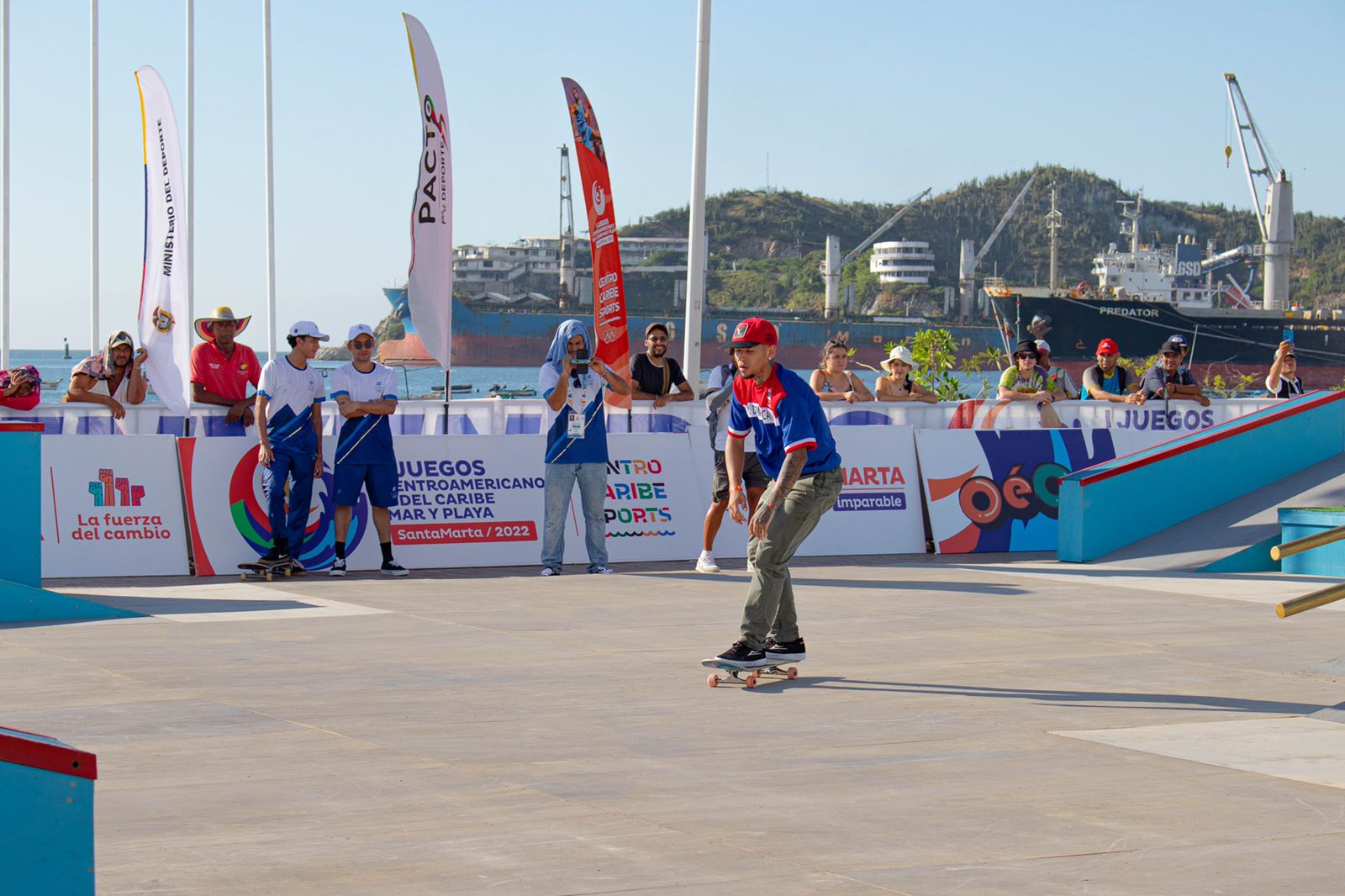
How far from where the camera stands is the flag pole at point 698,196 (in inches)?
720

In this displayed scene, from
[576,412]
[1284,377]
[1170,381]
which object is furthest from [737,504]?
[1284,377]

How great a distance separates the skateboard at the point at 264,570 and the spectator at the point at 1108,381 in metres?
9.79

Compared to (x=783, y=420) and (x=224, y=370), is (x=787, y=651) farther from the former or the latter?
(x=224, y=370)

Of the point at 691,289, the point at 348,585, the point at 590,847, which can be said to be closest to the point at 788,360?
the point at 691,289

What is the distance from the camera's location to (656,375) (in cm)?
1441

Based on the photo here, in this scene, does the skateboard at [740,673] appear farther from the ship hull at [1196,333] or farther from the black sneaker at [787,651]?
the ship hull at [1196,333]

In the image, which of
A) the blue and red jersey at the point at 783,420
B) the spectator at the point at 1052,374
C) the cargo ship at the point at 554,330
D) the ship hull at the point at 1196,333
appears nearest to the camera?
the blue and red jersey at the point at 783,420

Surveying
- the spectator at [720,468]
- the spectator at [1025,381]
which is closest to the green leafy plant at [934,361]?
the spectator at [1025,381]

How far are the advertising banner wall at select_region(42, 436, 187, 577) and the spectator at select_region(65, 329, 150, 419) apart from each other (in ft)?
4.56

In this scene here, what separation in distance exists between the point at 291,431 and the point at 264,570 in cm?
125

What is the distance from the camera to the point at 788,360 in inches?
4444

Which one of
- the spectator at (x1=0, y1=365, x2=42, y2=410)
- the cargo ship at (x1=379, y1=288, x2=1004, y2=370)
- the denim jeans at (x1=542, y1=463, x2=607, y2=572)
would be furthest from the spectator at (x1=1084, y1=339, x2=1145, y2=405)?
the cargo ship at (x1=379, y1=288, x2=1004, y2=370)

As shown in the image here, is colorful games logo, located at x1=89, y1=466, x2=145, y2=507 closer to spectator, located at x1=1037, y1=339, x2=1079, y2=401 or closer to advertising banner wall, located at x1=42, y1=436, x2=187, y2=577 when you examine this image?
advertising banner wall, located at x1=42, y1=436, x2=187, y2=577

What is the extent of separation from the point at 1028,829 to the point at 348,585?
826 centimetres
